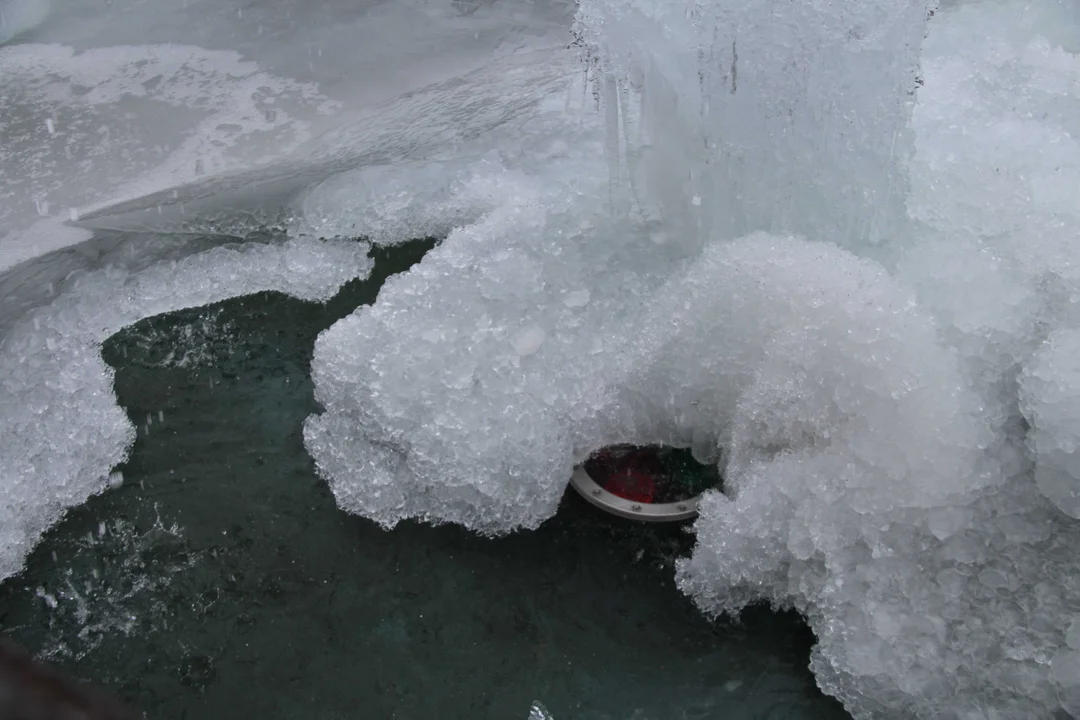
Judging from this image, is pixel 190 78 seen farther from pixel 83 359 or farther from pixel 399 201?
pixel 83 359

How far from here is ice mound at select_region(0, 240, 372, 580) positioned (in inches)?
124

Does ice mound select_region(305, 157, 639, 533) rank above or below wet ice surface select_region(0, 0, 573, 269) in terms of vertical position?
below

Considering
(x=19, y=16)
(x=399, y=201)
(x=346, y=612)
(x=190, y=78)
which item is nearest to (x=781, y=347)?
(x=346, y=612)

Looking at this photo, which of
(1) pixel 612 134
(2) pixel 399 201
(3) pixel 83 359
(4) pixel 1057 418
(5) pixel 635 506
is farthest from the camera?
(2) pixel 399 201

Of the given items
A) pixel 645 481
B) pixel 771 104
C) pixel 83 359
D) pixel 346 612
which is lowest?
pixel 346 612

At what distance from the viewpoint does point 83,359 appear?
11.6ft

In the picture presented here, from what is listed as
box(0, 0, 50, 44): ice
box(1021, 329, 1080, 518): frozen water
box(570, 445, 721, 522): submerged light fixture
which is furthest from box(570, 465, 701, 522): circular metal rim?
box(0, 0, 50, 44): ice

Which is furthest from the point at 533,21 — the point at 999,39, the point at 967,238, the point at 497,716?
the point at 497,716

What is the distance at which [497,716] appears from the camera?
263 centimetres

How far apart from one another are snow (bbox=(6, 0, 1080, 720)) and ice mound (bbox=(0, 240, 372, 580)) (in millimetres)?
12

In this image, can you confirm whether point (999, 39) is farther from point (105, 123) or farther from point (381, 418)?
point (105, 123)

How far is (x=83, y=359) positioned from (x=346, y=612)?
151 centimetres

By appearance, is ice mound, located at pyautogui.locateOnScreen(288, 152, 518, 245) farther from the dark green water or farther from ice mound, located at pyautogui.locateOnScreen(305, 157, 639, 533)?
the dark green water

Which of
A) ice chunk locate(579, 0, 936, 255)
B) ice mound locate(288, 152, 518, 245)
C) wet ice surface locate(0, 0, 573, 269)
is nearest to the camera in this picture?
ice chunk locate(579, 0, 936, 255)
